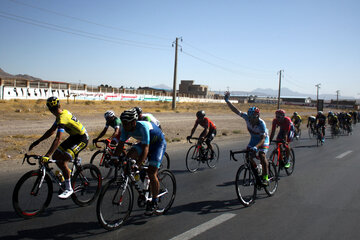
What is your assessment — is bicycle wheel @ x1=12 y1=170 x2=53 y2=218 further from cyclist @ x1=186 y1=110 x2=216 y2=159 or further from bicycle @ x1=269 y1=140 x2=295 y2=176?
bicycle @ x1=269 y1=140 x2=295 y2=176

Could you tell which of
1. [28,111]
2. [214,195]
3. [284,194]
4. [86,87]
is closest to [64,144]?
[214,195]

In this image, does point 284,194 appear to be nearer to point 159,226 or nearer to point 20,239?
point 159,226

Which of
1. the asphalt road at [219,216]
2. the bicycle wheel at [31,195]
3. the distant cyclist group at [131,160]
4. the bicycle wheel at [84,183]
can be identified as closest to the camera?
the asphalt road at [219,216]

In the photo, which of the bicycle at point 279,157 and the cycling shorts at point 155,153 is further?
the bicycle at point 279,157

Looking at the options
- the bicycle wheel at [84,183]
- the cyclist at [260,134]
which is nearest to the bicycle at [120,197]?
the bicycle wheel at [84,183]

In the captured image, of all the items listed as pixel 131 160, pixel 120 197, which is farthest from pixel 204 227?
pixel 131 160

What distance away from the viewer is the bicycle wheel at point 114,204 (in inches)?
176

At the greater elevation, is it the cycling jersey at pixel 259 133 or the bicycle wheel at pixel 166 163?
the cycling jersey at pixel 259 133

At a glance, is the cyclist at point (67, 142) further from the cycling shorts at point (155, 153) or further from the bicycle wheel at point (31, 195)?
the cycling shorts at point (155, 153)

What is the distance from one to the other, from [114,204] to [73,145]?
65.6 inches

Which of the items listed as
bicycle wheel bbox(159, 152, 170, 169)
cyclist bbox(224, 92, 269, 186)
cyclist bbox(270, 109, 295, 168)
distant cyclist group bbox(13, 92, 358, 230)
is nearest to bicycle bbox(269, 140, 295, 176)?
cyclist bbox(270, 109, 295, 168)

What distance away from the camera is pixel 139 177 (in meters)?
5.08

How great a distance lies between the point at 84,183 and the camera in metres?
5.89

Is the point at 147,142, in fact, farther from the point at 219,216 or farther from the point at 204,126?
the point at 204,126
